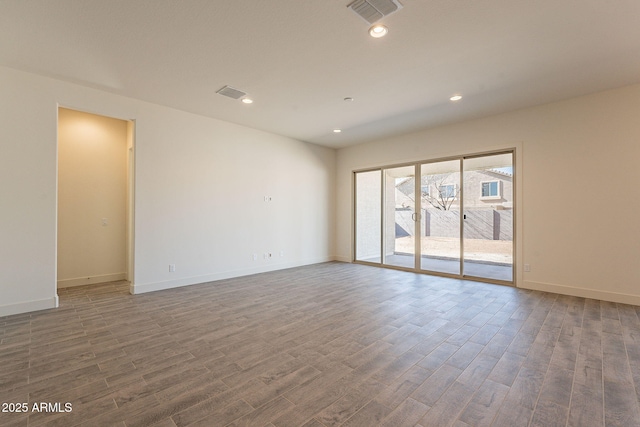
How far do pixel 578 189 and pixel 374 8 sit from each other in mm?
4189

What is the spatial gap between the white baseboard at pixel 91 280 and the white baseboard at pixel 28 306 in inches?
52.3

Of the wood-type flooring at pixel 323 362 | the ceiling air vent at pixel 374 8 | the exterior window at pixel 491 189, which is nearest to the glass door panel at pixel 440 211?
the exterior window at pixel 491 189

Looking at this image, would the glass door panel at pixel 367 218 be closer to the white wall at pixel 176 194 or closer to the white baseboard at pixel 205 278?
the white wall at pixel 176 194

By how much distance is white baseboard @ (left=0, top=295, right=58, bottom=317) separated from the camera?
3334mm

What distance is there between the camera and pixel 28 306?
11.4 ft

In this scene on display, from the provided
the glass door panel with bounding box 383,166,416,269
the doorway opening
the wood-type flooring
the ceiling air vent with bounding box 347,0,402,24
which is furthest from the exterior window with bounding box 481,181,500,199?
the doorway opening

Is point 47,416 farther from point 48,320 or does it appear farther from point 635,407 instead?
point 635,407

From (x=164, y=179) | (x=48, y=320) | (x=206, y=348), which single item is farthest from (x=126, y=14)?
(x=48, y=320)

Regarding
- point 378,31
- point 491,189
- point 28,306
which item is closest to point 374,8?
point 378,31

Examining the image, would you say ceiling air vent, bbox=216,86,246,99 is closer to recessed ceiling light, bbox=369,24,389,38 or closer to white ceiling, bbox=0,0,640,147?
white ceiling, bbox=0,0,640,147

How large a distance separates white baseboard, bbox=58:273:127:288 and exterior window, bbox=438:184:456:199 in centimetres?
659

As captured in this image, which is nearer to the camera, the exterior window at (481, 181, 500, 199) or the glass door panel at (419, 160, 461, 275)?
the exterior window at (481, 181, 500, 199)

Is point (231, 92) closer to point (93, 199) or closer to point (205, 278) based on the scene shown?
point (205, 278)

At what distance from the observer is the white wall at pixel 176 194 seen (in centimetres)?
344
